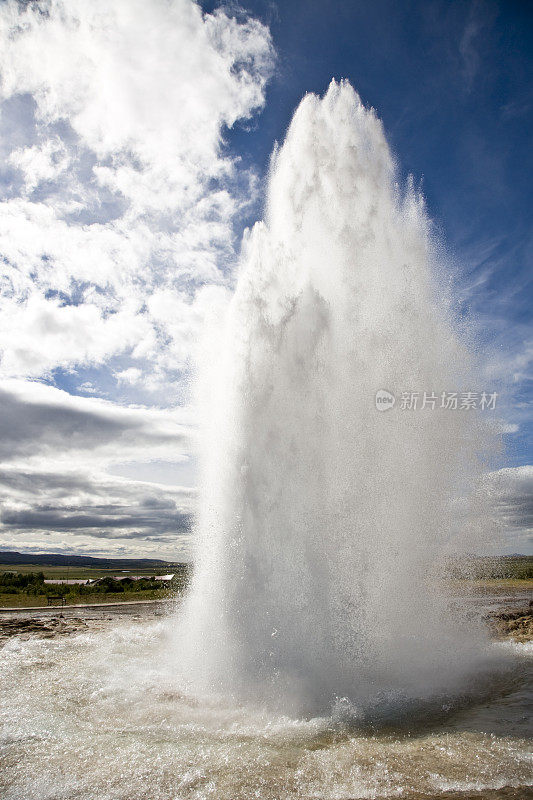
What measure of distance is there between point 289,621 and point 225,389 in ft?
22.3

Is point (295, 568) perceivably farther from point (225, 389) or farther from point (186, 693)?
point (225, 389)

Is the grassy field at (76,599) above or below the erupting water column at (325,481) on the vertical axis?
below

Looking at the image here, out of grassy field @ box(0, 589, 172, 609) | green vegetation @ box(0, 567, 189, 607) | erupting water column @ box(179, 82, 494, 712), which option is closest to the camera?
erupting water column @ box(179, 82, 494, 712)

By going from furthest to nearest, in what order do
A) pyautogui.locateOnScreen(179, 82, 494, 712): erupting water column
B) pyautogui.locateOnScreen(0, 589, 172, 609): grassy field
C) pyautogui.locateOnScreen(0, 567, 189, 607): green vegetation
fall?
pyautogui.locateOnScreen(0, 567, 189, 607): green vegetation
pyautogui.locateOnScreen(0, 589, 172, 609): grassy field
pyautogui.locateOnScreen(179, 82, 494, 712): erupting water column

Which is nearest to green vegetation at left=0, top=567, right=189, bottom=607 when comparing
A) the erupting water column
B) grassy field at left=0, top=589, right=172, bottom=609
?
grassy field at left=0, top=589, right=172, bottom=609

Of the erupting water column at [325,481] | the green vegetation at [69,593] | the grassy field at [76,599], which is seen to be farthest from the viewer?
the green vegetation at [69,593]

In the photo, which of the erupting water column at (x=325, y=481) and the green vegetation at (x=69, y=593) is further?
the green vegetation at (x=69, y=593)

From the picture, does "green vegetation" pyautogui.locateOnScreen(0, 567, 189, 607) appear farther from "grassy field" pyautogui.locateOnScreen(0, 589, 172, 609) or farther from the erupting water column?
the erupting water column

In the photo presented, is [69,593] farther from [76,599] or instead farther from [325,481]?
[325,481]

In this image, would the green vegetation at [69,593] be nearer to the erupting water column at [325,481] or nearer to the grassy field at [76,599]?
the grassy field at [76,599]

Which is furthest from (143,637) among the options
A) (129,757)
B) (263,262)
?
(263,262)

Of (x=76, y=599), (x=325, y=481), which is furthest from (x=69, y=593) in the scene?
Answer: (x=325, y=481)

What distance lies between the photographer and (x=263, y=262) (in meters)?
15.0

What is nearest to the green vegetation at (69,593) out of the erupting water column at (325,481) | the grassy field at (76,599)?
the grassy field at (76,599)
